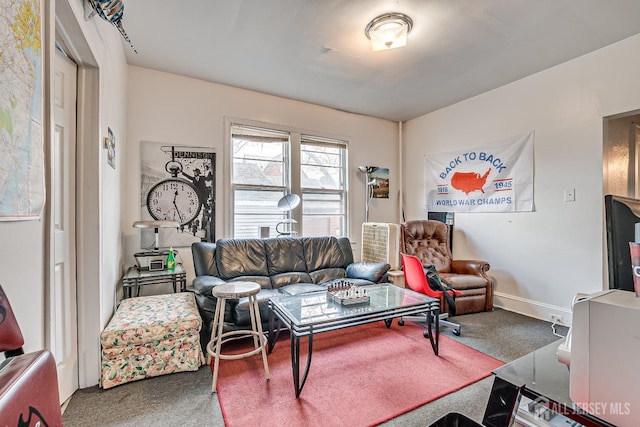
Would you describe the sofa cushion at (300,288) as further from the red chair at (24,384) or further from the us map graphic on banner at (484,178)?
the us map graphic on banner at (484,178)

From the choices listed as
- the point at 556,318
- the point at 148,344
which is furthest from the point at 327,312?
the point at 556,318

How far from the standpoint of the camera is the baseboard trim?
293 centimetres

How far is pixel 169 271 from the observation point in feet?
8.89

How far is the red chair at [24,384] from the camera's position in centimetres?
48

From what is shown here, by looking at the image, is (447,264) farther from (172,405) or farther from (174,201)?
(174,201)

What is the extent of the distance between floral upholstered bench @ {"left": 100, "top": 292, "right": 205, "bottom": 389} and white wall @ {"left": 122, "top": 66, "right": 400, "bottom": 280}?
4.17 feet

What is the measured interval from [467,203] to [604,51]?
1.93m

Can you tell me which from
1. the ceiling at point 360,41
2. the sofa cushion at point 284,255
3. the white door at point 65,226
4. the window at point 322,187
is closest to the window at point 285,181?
the window at point 322,187

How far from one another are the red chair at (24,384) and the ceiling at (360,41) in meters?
2.31

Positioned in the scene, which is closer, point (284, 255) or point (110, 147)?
point (110, 147)

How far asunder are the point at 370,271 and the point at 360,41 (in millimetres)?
2272

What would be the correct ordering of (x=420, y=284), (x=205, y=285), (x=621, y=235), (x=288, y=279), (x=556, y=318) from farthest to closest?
(x=288, y=279) < (x=556, y=318) < (x=420, y=284) < (x=205, y=285) < (x=621, y=235)

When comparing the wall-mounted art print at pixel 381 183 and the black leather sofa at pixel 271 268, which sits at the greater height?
the wall-mounted art print at pixel 381 183

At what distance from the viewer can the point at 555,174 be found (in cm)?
302
